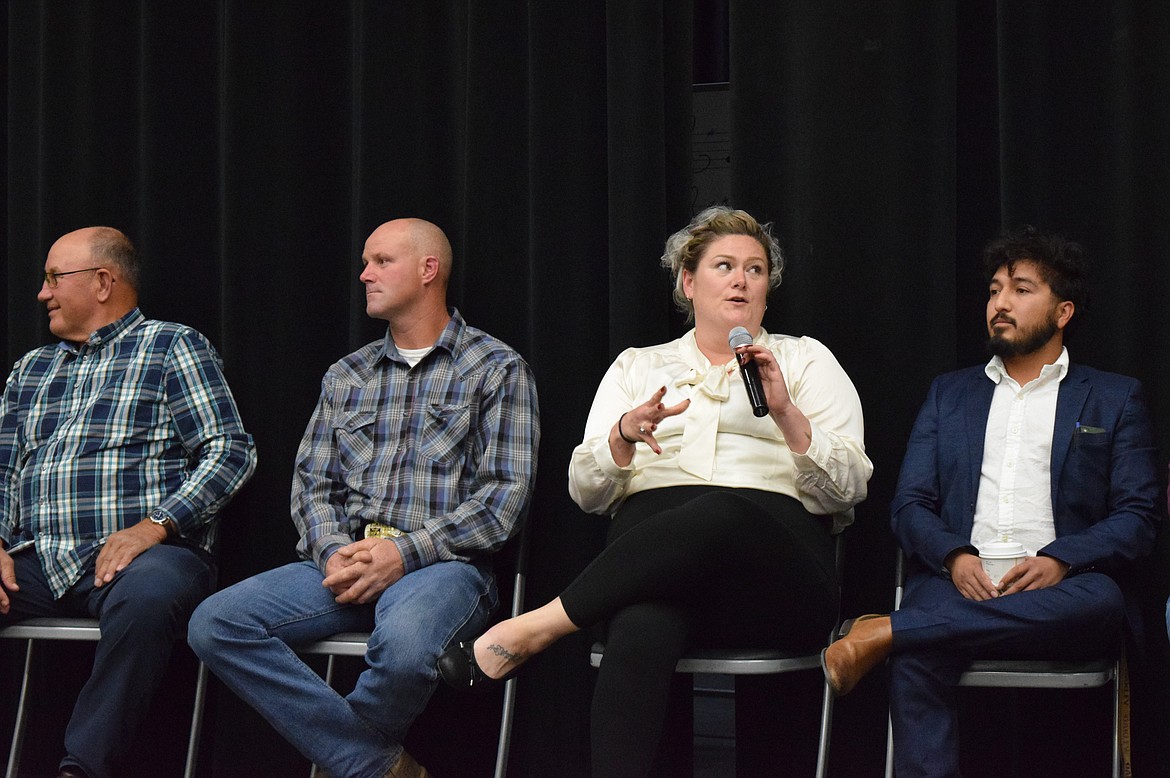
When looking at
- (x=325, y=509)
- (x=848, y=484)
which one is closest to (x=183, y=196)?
(x=325, y=509)

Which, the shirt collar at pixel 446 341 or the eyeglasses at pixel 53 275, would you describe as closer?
the shirt collar at pixel 446 341

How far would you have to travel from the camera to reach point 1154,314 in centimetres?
285

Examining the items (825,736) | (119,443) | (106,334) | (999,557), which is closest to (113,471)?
(119,443)

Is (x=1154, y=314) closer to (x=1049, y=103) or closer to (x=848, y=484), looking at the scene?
(x=1049, y=103)

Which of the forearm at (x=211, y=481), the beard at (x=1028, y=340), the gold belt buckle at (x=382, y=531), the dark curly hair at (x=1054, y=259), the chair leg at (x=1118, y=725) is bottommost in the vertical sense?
the chair leg at (x=1118, y=725)

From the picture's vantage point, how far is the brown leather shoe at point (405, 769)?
8.22 ft

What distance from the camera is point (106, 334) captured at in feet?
10.6

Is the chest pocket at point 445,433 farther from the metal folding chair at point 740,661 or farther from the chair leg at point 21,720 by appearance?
the chair leg at point 21,720

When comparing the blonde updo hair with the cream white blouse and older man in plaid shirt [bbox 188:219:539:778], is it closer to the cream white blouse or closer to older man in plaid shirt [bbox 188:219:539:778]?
the cream white blouse

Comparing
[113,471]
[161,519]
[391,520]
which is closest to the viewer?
[391,520]

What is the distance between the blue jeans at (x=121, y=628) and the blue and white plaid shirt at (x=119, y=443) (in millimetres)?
95

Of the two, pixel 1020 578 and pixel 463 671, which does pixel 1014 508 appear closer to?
pixel 1020 578

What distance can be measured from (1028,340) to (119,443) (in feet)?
7.09

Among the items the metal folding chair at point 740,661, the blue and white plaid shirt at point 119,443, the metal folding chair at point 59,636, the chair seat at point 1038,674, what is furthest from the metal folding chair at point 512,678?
the chair seat at point 1038,674
